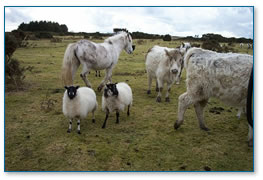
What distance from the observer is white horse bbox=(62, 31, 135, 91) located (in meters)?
7.91

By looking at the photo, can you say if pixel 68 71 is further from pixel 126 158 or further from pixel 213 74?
pixel 213 74

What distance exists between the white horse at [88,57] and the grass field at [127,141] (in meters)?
1.32

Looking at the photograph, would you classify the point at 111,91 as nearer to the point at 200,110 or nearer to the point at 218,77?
the point at 200,110

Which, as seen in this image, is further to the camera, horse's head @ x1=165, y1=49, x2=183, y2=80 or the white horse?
the white horse

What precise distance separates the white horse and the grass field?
1321mm

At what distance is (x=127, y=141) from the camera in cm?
517

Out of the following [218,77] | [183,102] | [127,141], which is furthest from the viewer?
[183,102]

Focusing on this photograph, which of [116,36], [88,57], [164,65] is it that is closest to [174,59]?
[164,65]

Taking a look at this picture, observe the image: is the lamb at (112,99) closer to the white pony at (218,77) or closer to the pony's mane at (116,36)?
the white pony at (218,77)

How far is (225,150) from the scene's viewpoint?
4.77 meters

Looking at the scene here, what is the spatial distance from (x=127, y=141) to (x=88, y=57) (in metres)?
4.26

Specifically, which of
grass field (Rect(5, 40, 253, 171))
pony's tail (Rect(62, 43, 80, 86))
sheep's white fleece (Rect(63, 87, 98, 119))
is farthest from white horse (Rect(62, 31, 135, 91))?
sheep's white fleece (Rect(63, 87, 98, 119))

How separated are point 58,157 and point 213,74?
389 centimetres

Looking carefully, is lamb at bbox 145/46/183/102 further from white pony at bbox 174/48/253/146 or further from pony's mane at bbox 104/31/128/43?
white pony at bbox 174/48/253/146
